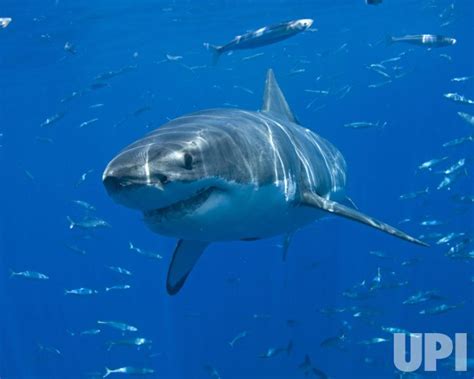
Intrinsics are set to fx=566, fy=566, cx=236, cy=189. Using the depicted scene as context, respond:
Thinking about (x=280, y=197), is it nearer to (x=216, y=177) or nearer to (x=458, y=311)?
(x=216, y=177)

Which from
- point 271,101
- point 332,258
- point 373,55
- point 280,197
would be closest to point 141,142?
point 280,197

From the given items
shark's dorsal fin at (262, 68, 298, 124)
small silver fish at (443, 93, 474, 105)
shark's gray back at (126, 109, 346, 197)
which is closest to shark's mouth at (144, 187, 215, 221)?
shark's gray back at (126, 109, 346, 197)

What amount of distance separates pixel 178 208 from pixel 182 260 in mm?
2213

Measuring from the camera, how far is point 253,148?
3977mm

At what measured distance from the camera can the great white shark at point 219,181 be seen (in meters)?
2.92

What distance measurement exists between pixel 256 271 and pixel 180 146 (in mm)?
26305

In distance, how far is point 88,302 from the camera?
136ft

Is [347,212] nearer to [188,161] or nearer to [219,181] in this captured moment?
[219,181]

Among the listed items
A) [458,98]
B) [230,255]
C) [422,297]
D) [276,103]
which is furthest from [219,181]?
[230,255]

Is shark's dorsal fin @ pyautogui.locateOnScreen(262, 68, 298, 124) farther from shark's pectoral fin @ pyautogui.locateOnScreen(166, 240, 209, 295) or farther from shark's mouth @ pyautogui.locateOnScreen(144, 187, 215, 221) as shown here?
shark's mouth @ pyautogui.locateOnScreen(144, 187, 215, 221)

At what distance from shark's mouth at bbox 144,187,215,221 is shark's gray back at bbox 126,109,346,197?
0.16m

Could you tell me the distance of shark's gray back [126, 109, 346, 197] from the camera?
3.46m

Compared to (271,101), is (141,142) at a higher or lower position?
higher

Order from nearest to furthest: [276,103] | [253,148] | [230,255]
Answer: [253,148] → [276,103] → [230,255]
